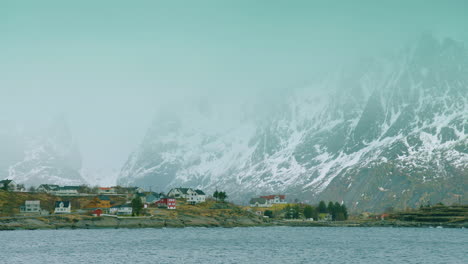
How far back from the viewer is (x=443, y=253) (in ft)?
Result: 538

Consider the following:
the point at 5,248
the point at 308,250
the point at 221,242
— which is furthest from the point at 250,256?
the point at 5,248

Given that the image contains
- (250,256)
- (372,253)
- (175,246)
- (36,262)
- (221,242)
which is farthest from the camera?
(221,242)

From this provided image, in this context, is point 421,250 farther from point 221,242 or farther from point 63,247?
point 63,247

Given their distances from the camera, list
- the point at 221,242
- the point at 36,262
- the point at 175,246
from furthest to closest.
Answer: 1. the point at 221,242
2. the point at 175,246
3. the point at 36,262

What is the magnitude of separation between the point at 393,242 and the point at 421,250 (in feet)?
87.3

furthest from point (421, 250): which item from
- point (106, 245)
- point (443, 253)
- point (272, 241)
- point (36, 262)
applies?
point (36, 262)

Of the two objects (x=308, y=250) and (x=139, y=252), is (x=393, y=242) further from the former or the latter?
(x=139, y=252)

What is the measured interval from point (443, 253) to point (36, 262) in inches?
3667

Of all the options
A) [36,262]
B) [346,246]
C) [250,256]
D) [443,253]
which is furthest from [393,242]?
[36,262]

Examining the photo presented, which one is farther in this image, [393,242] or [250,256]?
[393,242]

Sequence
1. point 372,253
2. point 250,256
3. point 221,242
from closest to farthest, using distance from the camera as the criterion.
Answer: point 250,256 < point 372,253 < point 221,242

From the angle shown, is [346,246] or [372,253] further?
[346,246]

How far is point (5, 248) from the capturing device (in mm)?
160500

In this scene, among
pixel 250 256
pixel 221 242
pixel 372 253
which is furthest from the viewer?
pixel 221 242
